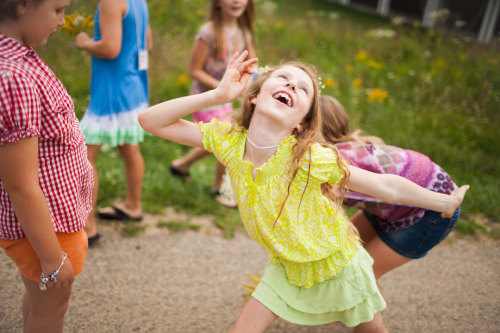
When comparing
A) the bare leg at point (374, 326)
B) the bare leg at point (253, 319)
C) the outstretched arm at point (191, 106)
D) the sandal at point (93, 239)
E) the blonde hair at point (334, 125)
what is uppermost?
the outstretched arm at point (191, 106)

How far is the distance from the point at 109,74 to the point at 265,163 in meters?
1.55

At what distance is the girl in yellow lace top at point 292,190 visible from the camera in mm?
1749

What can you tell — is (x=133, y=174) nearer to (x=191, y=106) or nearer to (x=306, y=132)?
(x=191, y=106)

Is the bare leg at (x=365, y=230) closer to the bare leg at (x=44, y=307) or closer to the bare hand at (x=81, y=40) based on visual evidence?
the bare leg at (x=44, y=307)

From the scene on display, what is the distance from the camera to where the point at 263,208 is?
179 cm

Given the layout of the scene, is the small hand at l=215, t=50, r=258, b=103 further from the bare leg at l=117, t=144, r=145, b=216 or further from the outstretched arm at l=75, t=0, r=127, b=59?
the bare leg at l=117, t=144, r=145, b=216

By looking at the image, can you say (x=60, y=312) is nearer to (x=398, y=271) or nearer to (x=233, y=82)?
(x=233, y=82)

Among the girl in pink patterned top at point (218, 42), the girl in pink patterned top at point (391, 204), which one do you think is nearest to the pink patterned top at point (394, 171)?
the girl in pink patterned top at point (391, 204)

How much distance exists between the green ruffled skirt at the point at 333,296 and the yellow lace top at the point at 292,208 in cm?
5

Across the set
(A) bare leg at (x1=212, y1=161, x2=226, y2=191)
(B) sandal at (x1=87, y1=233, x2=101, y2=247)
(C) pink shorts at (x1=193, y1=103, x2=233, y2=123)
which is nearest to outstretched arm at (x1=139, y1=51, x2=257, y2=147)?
(B) sandal at (x1=87, y1=233, x2=101, y2=247)

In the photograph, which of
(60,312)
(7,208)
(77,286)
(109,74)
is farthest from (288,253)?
(109,74)

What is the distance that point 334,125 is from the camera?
2.42 m

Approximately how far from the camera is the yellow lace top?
1.76 m

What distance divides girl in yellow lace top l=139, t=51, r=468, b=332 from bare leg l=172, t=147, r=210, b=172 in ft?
6.20
